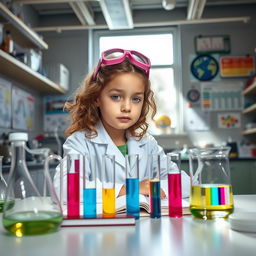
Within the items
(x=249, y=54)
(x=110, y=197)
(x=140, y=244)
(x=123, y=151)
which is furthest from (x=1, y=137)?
(x=249, y=54)

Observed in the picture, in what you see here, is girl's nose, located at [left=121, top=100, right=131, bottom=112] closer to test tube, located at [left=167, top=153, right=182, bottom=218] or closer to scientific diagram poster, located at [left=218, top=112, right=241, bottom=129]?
test tube, located at [left=167, top=153, right=182, bottom=218]

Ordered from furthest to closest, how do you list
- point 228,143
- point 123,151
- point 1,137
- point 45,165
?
point 228,143 < point 1,137 < point 123,151 < point 45,165

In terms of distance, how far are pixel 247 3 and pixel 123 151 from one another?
11.3 ft

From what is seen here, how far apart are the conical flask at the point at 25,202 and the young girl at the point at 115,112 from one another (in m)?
0.31

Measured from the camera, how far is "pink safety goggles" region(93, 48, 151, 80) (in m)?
1.12

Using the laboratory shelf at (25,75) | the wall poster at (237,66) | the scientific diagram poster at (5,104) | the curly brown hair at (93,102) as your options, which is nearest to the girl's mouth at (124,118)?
the curly brown hair at (93,102)

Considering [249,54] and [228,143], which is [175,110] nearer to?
[228,143]

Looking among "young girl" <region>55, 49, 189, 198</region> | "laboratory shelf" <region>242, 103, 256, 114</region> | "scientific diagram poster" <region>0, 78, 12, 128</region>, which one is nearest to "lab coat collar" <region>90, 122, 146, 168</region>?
"young girl" <region>55, 49, 189, 198</region>

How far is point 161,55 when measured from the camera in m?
4.16

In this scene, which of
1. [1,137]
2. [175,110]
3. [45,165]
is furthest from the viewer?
[175,110]

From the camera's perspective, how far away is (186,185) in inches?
36.2

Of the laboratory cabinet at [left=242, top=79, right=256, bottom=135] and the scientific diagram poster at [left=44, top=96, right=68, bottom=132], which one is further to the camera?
the scientific diagram poster at [left=44, top=96, right=68, bottom=132]

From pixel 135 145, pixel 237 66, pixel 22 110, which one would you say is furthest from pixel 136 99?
pixel 237 66

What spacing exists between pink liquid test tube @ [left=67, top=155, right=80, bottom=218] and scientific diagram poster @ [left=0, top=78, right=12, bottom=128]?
96.9 inches
